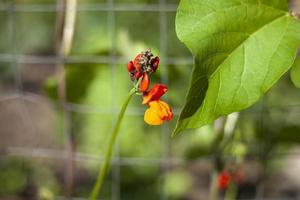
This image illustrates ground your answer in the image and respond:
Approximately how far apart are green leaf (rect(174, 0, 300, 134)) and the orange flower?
0.04 m

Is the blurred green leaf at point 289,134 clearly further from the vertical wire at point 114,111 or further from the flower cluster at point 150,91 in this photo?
the flower cluster at point 150,91

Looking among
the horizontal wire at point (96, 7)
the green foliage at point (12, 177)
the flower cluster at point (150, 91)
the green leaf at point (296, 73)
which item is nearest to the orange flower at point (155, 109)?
the flower cluster at point (150, 91)

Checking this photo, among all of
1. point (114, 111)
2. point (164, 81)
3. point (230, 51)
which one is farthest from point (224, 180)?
point (230, 51)

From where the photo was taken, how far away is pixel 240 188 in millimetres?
→ 1988

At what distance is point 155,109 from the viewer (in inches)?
30.5

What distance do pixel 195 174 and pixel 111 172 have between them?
33 centimetres

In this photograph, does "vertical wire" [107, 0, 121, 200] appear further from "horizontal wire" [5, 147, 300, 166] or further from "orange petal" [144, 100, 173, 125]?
"orange petal" [144, 100, 173, 125]

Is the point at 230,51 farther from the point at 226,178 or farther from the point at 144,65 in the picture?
the point at 226,178

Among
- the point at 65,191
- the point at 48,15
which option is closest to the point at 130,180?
the point at 65,191

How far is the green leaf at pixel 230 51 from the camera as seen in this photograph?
0.75m

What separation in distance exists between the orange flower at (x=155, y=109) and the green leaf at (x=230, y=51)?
0.04 meters

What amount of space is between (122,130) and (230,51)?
107 centimetres

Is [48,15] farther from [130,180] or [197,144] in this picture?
[197,144]

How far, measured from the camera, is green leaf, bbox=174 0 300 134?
75 cm
